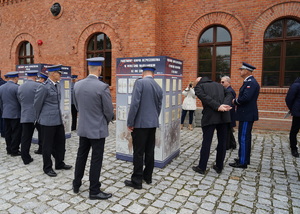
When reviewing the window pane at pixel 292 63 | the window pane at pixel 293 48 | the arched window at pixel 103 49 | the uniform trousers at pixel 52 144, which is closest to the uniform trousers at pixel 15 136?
the uniform trousers at pixel 52 144

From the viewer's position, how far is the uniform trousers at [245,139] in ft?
15.0

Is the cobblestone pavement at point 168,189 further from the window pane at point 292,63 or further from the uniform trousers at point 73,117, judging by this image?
the window pane at point 292,63

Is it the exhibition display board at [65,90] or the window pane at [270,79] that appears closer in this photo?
the exhibition display board at [65,90]

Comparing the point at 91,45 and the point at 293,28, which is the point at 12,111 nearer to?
the point at 91,45

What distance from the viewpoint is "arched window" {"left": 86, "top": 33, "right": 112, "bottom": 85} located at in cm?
1055

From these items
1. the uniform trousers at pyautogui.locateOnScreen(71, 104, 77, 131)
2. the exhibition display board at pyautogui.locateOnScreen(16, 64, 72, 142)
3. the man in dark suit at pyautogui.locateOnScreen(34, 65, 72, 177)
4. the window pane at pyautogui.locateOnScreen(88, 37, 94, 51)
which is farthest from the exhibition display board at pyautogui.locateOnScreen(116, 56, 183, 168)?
the window pane at pyautogui.locateOnScreen(88, 37, 94, 51)

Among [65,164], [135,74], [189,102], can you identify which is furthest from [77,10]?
[65,164]

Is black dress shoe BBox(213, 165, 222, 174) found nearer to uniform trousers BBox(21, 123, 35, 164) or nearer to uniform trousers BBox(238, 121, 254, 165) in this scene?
uniform trousers BBox(238, 121, 254, 165)

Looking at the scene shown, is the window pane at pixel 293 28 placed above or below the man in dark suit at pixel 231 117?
above

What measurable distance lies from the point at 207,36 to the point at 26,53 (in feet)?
32.9

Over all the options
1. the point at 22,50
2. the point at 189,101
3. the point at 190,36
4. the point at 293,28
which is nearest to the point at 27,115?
the point at 189,101

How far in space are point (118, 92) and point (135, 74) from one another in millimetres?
592

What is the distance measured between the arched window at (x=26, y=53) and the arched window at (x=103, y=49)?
4.12m

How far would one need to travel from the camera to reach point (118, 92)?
5.07 m
